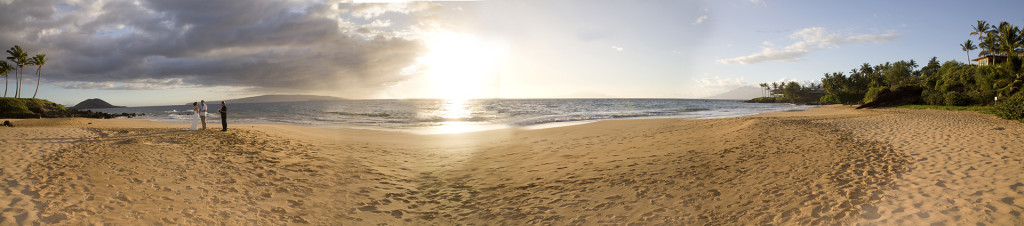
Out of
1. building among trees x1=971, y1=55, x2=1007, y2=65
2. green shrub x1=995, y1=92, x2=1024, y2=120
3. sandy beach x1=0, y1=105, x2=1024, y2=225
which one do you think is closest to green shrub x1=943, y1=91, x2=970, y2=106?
green shrub x1=995, y1=92, x2=1024, y2=120

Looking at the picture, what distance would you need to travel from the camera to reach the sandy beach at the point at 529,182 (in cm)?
650

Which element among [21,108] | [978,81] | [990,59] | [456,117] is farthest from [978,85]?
[21,108]

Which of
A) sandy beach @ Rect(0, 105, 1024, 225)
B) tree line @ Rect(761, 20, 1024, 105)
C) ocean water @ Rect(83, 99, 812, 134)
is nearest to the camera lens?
sandy beach @ Rect(0, 105, 1024, 225)

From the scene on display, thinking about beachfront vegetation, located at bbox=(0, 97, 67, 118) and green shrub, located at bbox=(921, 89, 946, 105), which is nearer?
beachfront vegetation, located at bbox=(0, 97, 67, 118)

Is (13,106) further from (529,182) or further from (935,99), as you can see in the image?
(935,99)

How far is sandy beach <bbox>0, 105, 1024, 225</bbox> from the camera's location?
6500mm

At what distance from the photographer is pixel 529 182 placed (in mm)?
9797

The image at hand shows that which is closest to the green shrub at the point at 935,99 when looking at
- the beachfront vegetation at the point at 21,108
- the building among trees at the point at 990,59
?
the building among trees at the point at 990,59

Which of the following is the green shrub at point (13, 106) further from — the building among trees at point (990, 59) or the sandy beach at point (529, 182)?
the building among trees at point (990, 59)

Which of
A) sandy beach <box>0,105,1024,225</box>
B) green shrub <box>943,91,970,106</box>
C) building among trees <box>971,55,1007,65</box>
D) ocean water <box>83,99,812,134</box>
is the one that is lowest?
sandy beach <box>0,105,1024,225</box>

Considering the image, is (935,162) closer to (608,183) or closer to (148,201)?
(608,183)

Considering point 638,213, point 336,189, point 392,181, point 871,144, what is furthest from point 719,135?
point 336,189

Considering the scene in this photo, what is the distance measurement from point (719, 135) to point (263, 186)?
51.6ft

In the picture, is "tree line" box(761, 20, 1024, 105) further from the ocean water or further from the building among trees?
the ocean water
